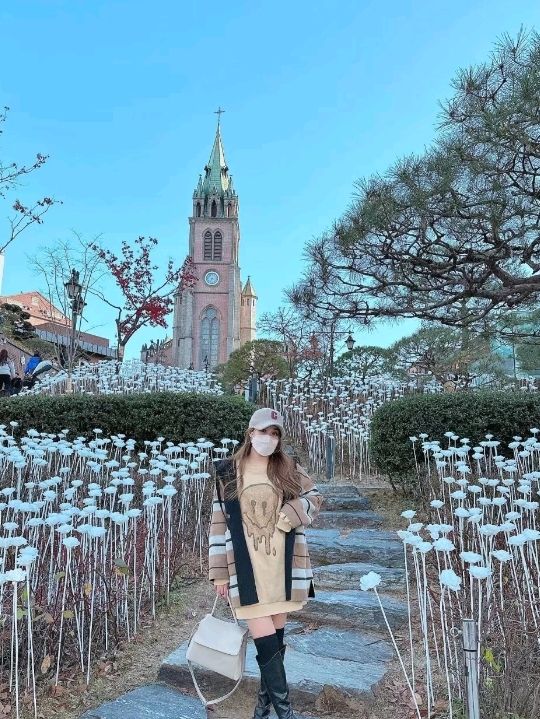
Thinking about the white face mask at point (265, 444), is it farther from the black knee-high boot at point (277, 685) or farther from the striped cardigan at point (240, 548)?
the black knee-high boot at point (277, 685)

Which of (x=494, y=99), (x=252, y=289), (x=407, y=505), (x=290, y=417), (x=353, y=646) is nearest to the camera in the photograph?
(x=353, y=646)

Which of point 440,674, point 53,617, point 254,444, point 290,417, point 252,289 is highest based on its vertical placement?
point 252,289

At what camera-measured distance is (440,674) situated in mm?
2482

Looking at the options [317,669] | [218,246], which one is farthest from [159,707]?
[218,246]

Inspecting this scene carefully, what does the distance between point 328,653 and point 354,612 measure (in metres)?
0.44

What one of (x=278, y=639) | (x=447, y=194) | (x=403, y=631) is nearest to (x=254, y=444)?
(x=278, y=639)

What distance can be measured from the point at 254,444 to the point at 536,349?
9428 millimetres

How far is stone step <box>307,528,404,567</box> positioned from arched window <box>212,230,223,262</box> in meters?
39.7

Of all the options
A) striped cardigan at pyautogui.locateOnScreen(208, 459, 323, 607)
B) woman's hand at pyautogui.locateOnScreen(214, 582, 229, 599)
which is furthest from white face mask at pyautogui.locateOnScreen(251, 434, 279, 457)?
woman's hand at pyautogui.locateOnScreen(214, 582, 229, 599)

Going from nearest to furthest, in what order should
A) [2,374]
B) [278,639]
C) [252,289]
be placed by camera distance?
[278,639]
[2,374]
[252,289]

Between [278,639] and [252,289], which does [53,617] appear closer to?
[278,639]

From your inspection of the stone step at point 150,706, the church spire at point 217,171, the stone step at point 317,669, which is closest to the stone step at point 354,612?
the stone step at point 317,669

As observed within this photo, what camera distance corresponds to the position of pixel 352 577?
3600 millimetres

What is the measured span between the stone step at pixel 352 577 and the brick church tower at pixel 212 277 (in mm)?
37125
